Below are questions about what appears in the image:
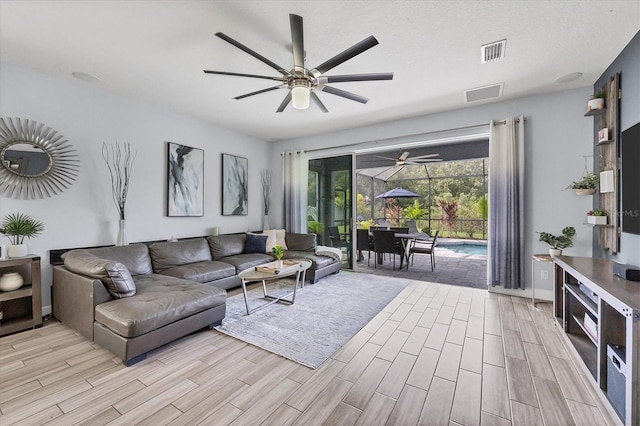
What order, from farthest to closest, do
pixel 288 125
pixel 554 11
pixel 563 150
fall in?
pixel 288 125 < pixel 563 150 < pixel 554 11

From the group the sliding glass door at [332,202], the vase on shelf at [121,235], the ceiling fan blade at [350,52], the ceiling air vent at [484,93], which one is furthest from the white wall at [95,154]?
the ceiling air vent at [484,93]

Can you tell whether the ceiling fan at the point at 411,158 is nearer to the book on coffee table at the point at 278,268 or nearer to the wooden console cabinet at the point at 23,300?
the book on coffee table at the point at 278,268

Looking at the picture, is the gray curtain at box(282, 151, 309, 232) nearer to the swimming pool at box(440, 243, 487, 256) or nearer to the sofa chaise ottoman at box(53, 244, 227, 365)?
the sofa chaise ottoman at box(53, 244, 227, 365)

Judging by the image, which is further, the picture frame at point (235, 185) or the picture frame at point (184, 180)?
the picture frame at point (235, 185)

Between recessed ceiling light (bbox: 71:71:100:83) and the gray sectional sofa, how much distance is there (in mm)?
2026

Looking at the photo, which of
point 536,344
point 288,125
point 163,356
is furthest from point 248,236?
point 536,344

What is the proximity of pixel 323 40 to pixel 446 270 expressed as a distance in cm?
499

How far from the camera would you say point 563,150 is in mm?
3631

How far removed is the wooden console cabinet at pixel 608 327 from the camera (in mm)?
1402

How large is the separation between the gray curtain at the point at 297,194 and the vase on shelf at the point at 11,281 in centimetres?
400

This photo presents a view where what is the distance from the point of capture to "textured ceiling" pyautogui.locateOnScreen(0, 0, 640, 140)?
2.10 m

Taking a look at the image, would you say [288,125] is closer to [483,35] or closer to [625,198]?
[483,35]

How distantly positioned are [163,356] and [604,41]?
490 centimetres

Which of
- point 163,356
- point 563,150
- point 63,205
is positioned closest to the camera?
point 163,356
